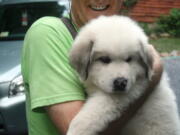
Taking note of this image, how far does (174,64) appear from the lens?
4.47 m

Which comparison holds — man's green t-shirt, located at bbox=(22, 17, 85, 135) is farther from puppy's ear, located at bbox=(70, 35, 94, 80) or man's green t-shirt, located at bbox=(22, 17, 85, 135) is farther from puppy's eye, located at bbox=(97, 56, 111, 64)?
puppy's eye, located at bbox=(97, 56, 111, 64)

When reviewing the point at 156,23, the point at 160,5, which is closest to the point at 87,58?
the point at 156,23

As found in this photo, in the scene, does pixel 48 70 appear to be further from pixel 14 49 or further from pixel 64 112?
pixel 14 49

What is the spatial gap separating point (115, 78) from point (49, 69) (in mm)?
375

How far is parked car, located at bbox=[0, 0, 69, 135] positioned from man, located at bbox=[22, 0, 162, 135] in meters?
3.57

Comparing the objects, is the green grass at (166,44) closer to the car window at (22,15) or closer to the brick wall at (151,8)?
the brick wall at (151,8)

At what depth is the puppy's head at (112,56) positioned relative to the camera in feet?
8.73

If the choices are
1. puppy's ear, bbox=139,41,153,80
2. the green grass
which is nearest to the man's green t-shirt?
puppy's ear, bbox=139,41,153,80

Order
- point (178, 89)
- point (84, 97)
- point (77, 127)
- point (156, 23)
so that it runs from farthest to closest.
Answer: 1. point (156, 23)
2. point (178, 89)
3. point (84, 97)
4. point (77, 127)

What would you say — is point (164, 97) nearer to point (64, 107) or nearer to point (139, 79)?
point (139, 79)

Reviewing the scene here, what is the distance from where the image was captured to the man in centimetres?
275

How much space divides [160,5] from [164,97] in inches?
518

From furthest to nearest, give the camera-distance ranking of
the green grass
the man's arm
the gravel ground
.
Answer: the green grass
the gravel ground
the man's arm

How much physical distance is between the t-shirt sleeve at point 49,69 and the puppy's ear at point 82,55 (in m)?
0.09
